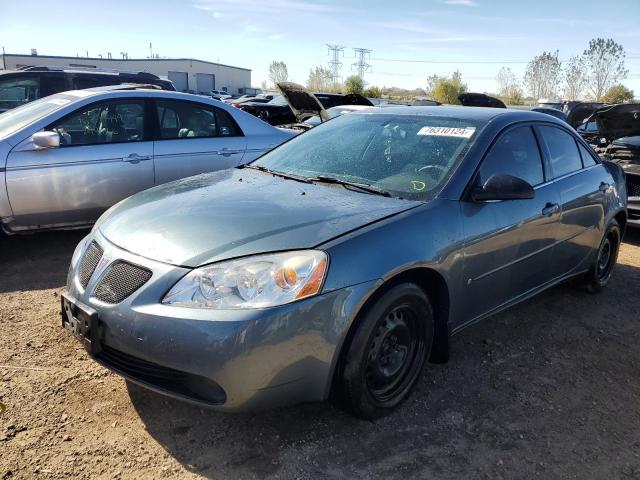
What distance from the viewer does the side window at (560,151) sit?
4031 millimetres

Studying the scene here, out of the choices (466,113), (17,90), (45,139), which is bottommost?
(45,139)

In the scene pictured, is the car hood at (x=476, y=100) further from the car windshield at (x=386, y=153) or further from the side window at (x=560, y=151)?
the car windshield at (x=386, y=153)

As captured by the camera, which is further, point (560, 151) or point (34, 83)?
point (34, 83)

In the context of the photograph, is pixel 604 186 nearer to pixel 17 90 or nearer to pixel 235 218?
pixel 235 218

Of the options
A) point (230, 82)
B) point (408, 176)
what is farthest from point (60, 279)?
point (230, 82)

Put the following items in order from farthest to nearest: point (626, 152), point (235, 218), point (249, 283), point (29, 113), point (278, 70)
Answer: point (278, 70)
point (626, 152)
point (29, 113)
point (235, 218)
point (249, 283)

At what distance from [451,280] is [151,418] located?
173 centimetres

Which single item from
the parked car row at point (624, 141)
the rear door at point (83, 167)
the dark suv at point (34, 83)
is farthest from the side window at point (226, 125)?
the parked car row at point (624, 141)

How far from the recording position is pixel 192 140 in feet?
18.7

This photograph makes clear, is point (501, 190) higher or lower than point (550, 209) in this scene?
higher

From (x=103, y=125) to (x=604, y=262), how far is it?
4.93m

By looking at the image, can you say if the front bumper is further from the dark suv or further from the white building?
the white building

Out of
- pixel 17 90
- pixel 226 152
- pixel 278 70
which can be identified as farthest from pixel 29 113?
pixel 278 70

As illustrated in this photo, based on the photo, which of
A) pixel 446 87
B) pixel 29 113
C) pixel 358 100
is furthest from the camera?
pixel 446 87
